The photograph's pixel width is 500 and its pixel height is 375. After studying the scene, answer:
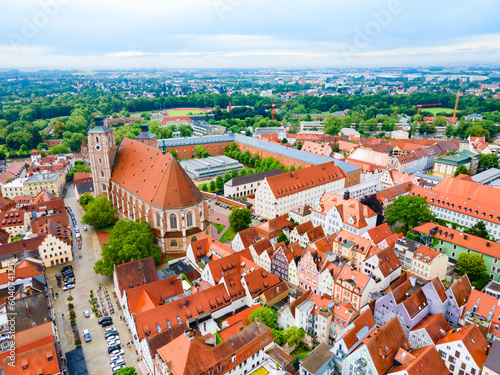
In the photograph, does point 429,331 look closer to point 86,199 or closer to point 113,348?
point 113,348

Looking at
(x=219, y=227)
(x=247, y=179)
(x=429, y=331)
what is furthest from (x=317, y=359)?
(x=247, y=179)

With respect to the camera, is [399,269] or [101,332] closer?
[101,332]

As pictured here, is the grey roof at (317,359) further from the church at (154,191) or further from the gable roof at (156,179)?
the gable roof at (156,179)

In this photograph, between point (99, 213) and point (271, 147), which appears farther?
point (271, 147)

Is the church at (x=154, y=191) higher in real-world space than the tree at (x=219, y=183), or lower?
higher

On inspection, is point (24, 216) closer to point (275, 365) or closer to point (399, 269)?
point (275, 365)

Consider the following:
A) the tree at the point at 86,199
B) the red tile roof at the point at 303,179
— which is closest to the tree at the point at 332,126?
the red tile roof at the point at 303,179

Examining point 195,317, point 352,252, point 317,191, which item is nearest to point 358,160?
point 317,191
